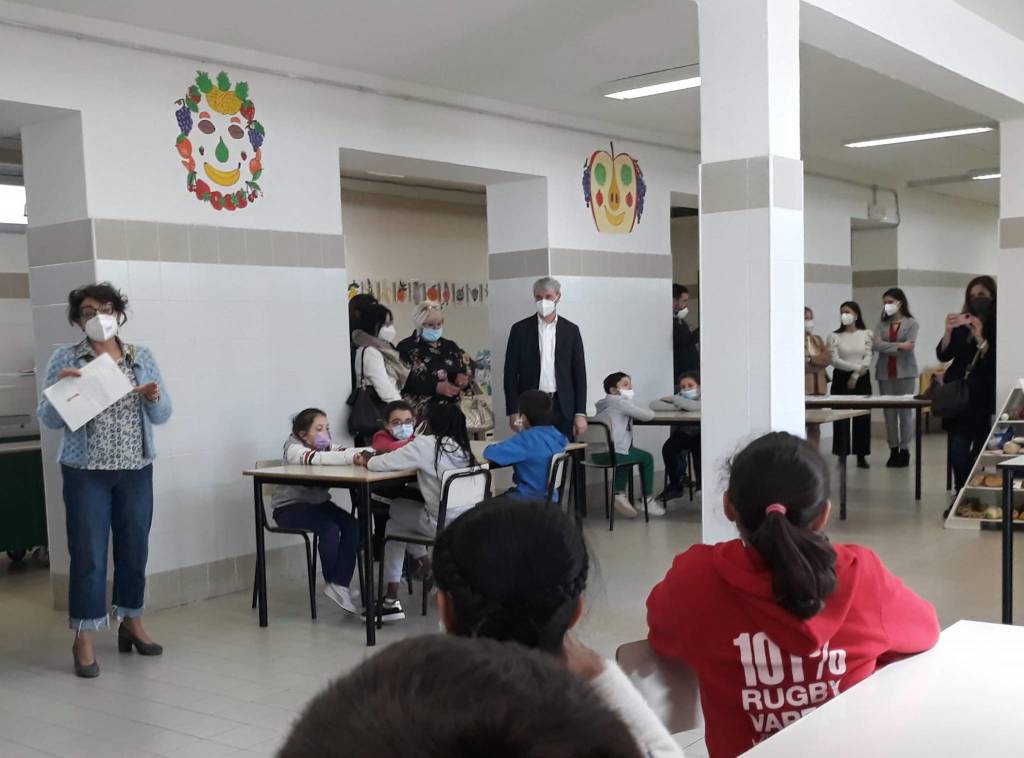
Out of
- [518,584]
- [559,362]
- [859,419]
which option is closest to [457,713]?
[518,584]

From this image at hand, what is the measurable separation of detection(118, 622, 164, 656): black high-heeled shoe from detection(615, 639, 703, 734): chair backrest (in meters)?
3.19

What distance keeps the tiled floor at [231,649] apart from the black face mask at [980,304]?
1532mm

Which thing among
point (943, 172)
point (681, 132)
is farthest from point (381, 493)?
point (943, 172)

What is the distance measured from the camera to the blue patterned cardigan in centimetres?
416

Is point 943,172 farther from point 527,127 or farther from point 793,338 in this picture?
point 793,338

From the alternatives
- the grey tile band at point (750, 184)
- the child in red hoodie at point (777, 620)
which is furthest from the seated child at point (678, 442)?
the child in red hoodie at point (777, 620)

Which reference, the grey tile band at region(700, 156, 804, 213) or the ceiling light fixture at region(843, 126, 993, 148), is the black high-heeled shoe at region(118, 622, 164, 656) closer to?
the grey tile band at region(700, 156, 804, 213)

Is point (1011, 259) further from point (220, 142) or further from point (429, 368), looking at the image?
point (220, 142)

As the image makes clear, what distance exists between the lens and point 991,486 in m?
6.62

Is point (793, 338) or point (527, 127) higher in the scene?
point (527, 127)

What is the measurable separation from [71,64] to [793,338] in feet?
11.6

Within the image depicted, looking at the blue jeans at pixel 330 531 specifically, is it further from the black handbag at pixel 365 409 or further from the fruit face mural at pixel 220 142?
the fruit face mural at pixel 220 142

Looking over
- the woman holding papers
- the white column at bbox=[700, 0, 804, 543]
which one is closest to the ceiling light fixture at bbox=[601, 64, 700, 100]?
the white column at bbox=[700, 0, 804, 543]

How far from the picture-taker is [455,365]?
20.8 ft
